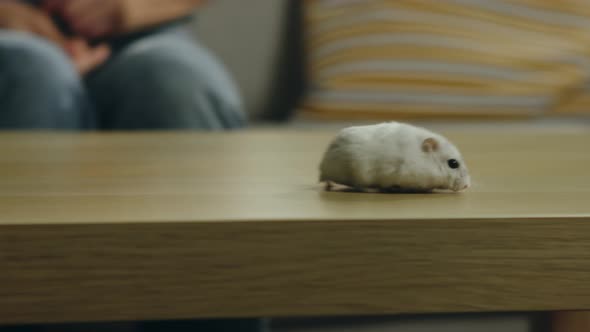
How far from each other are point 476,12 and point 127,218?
1.52 m

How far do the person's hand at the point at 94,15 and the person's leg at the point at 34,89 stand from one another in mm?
281

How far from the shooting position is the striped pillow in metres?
A: 1.80

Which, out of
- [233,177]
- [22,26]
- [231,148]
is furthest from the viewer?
[22,26]

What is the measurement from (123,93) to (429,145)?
1.04 meters

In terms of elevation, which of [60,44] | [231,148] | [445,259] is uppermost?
[445,259]

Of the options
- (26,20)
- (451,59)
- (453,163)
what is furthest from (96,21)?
(453,163)

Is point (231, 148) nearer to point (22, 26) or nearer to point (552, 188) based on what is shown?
point (552, 188)

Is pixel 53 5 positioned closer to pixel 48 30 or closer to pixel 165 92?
pixel 48 30

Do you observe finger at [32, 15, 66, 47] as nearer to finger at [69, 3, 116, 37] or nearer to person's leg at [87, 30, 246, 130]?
finger at [69, 3, 116, 37]

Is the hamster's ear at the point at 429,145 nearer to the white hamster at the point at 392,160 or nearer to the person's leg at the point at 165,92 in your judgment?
the white hamster at the point at 392,160

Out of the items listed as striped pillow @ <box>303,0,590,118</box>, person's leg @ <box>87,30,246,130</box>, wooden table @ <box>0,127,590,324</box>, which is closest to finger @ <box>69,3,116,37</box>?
person's leg @ <box>87,30,246,130</box>

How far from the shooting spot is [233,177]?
2.03 feet

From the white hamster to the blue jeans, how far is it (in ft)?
2.98

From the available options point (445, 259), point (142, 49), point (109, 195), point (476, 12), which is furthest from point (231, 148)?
point (476, 12)
